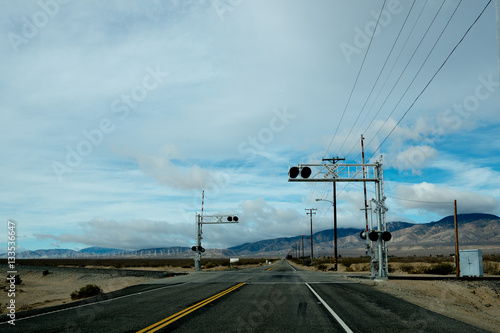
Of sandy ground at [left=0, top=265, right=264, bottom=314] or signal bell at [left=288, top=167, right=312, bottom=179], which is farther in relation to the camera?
signal bell at [left=288, top=167, right=312, bottom=179]

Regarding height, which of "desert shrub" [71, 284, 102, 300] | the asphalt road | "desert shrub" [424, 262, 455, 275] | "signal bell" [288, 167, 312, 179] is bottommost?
"desert shrub" [424, 262, 455, 275]

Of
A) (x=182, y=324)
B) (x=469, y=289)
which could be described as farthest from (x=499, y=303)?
(x=182, y=324)

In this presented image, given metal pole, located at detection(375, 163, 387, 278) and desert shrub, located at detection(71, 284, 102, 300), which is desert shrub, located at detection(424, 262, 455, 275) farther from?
desert shrub, located at detection(71, 284, 102, 300)

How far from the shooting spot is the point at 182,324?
9.80 meters

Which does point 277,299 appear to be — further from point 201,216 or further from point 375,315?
point 201,216

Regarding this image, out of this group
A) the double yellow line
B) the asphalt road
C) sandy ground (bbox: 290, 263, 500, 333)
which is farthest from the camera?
sandy ground (bbox: 290, 263, 500, 333)

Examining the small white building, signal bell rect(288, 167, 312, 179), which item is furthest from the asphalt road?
the small white building

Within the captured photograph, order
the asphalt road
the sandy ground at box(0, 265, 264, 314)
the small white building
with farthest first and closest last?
the small white building, the sandy ground at box(0, 265, 264, 314), the asphalt road

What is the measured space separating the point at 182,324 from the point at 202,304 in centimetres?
401

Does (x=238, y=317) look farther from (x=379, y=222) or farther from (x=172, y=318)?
(x=379, y=222)

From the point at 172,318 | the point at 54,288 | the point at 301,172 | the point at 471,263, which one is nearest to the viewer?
the point at 172,318

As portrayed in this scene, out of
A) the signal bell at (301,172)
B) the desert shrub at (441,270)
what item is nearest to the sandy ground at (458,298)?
the signal bell at (301,172)

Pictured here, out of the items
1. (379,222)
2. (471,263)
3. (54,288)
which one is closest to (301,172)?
(379,222)

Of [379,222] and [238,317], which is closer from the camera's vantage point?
[238,317]
